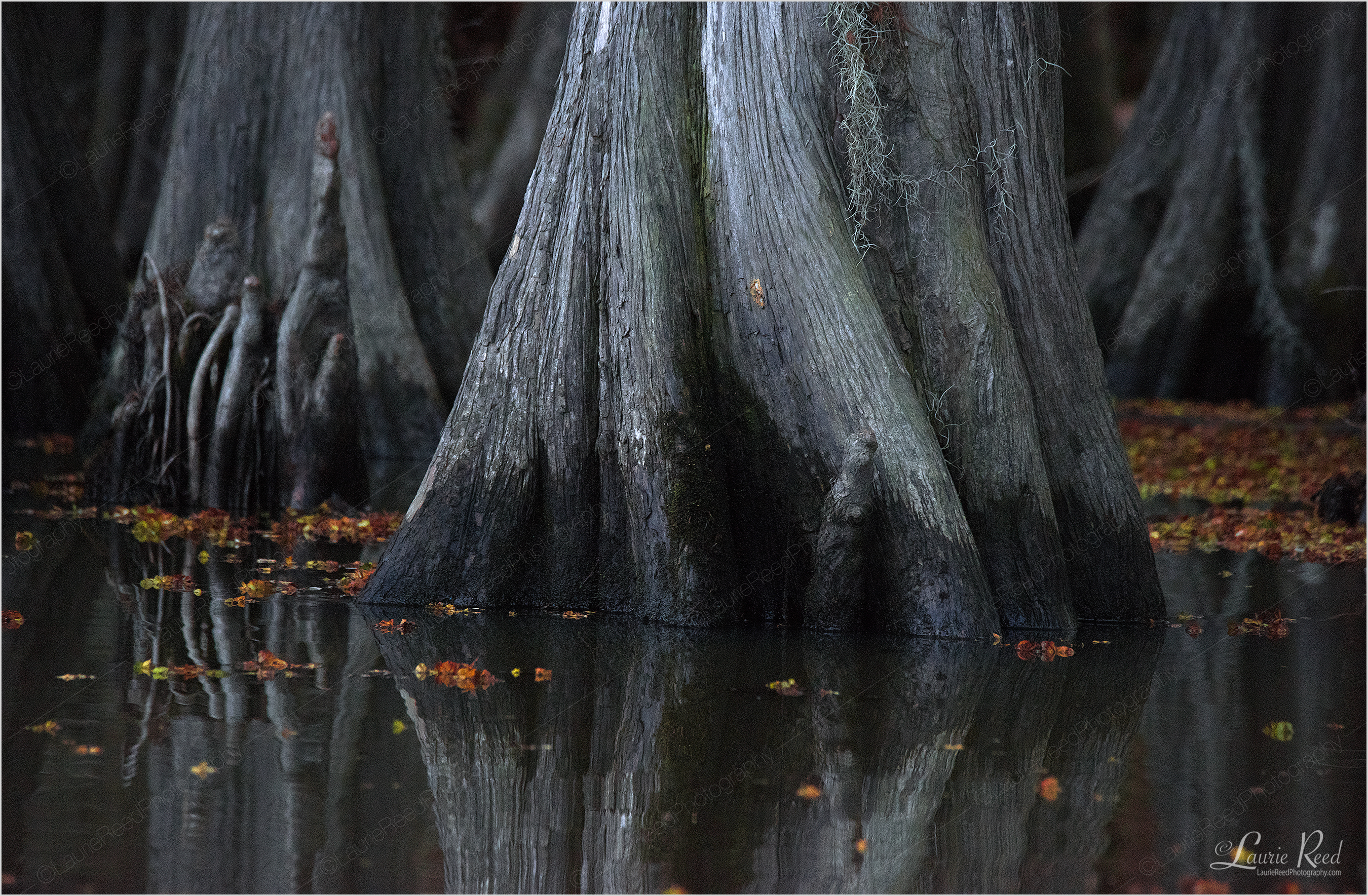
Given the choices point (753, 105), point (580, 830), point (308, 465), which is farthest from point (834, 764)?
point (308, 465)

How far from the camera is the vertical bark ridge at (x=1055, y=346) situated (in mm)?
6242

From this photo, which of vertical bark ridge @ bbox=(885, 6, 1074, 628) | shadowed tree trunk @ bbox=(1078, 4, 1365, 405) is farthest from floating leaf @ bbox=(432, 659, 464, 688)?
shadowed tree trunk @ bbox=(1078, 4, 1365, 405)

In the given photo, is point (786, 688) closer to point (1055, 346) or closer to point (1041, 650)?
point (1041, 650)

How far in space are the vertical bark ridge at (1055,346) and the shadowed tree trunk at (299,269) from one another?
4.42m

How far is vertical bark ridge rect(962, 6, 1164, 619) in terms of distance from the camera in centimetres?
624

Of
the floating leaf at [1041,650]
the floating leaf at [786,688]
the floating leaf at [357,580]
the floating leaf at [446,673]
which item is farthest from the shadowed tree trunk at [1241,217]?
the floating leaf at [446,673]

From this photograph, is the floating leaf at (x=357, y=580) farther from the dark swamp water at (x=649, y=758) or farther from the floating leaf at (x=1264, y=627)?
the floating leaf at (x=1264, y=627)

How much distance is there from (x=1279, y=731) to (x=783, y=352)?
8.26 feet

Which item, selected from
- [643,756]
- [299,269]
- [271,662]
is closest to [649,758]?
[643,756]

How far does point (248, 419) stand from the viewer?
8.80 metres

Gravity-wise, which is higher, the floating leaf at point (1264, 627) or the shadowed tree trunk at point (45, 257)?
the shadowed tree trunk at point (45, 257)

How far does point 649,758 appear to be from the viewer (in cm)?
416

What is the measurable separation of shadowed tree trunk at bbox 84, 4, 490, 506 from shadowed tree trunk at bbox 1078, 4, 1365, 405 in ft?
25.8

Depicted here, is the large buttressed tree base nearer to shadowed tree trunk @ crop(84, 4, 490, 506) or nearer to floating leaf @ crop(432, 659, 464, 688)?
floating leaf @ crop(432, 659, 464, 688)
